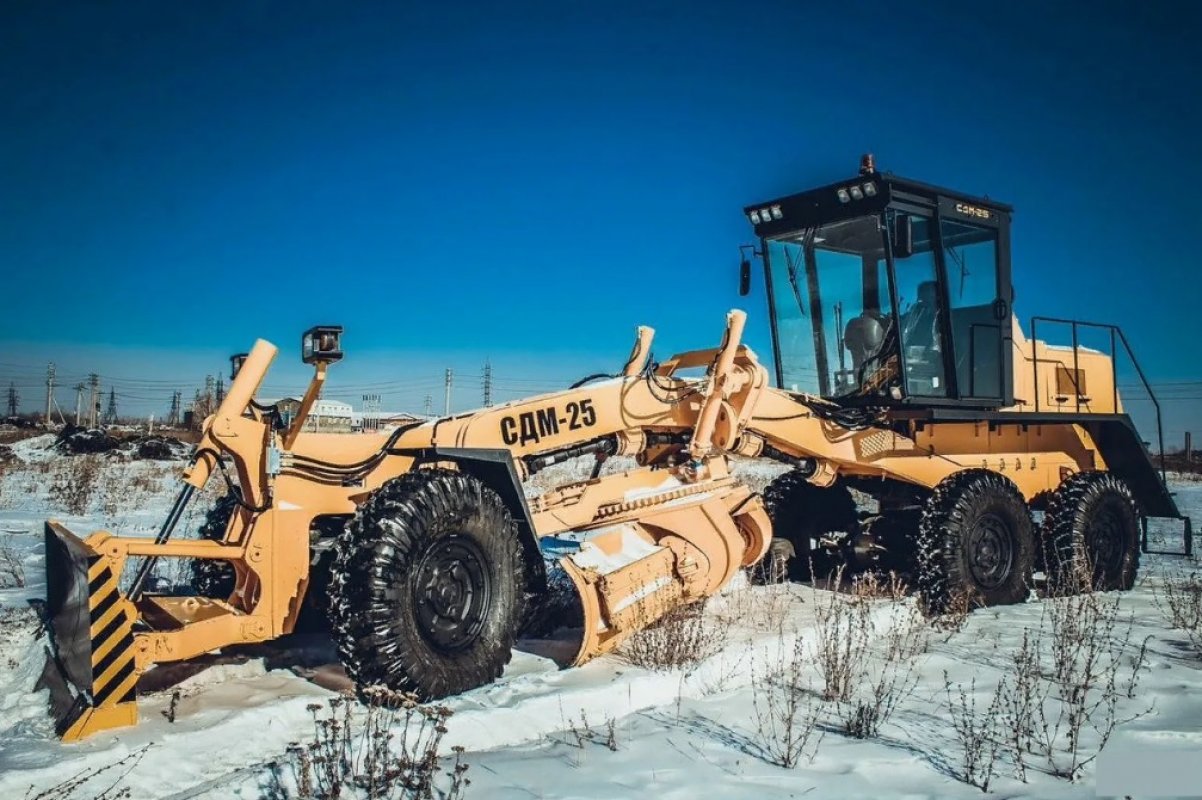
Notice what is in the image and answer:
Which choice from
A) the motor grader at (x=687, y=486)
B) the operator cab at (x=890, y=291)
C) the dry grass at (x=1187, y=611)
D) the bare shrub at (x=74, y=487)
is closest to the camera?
the motor grader at (x=687, y=486)

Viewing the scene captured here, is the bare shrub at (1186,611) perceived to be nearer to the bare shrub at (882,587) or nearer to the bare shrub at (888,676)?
the bare shrub at (888,676)

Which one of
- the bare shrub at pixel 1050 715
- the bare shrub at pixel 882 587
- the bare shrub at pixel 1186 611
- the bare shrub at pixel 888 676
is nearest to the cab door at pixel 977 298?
the bare shrub at pixel 882 587

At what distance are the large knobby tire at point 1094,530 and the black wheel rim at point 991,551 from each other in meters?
0.44

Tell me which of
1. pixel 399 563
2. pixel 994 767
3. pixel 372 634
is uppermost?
pixel 399 563

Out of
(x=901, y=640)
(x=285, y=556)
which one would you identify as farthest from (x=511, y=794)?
(x=901, y=640)

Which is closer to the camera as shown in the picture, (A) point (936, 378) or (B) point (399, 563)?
(B) point (399, 563)

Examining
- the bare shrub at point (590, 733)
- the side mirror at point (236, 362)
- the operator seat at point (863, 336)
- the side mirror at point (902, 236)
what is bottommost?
the bare shrub at point (590, 733)

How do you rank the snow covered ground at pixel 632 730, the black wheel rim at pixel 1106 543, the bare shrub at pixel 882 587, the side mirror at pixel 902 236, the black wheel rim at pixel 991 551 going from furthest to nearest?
the black wheel rim at pixel 1106 543 < the black wheel rim at pixel 991 551 < the side mirror at pixel 902 236 < the bare shrub at pixel 882 587 < the snow covered ground at pixel 632 730

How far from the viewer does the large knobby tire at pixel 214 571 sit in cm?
628

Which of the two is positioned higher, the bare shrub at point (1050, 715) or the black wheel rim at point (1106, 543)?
the black wheel rim at point (1106, 543)

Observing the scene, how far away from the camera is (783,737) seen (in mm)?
4633

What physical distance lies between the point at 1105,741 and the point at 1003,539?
438 centimetres

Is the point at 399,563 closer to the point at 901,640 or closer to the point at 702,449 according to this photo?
the point at 702,449

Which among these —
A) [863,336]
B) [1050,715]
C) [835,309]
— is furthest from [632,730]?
[835,309]
